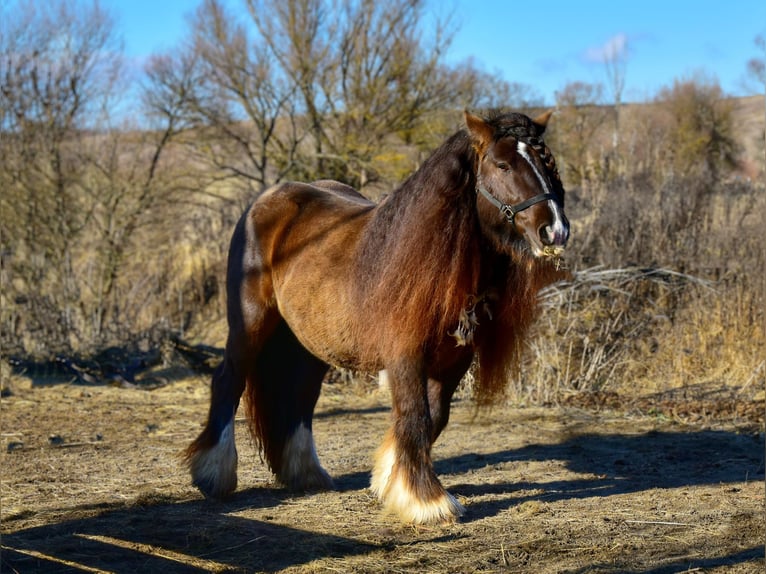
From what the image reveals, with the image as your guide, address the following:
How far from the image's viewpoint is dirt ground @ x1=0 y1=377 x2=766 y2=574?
400 cm

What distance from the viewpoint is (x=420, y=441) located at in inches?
179

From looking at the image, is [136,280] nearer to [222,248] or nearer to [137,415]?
[222,248]

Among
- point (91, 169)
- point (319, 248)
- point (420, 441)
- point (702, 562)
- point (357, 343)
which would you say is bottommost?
point (702, 562)

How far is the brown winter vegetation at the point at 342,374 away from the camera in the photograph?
4.44 m

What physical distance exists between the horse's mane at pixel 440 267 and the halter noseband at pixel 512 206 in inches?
5.4

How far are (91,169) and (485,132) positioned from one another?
38.0 feet

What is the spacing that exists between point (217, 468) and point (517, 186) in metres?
2.68

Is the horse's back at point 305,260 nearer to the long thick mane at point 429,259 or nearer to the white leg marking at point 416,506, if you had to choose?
the long thick mane at point 429,259

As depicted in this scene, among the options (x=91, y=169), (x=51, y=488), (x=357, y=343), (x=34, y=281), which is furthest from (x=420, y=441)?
(x=91, y=169)

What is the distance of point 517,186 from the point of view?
4258mm

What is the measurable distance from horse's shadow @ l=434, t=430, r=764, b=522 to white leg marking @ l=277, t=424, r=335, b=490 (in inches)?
35.2

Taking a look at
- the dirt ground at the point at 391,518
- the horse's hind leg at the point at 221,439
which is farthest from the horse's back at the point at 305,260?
the dirt ground at the point at 391,518

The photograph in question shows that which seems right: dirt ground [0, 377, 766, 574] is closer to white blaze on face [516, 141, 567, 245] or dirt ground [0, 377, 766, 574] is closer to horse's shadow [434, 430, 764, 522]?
horse's shadow [434, 430, 764, 522]

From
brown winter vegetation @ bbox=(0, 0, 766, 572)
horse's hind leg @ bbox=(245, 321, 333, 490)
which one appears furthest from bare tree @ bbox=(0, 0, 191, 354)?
horse's hind leg @ bbox=(245, 321, 333, 490)
